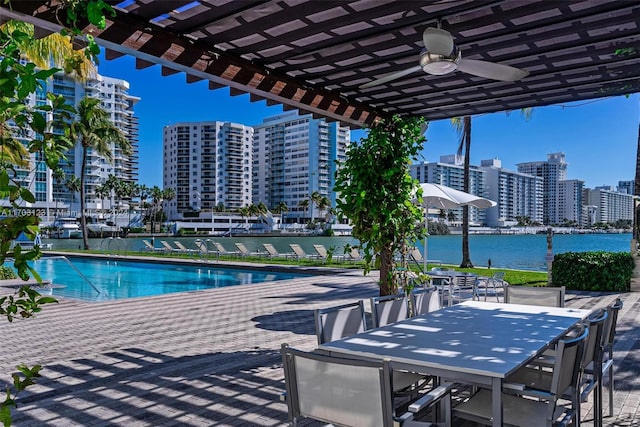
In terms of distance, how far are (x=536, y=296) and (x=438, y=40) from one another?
115 inches

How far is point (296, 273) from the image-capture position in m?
16.6

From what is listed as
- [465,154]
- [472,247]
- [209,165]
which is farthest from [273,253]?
[209,165]

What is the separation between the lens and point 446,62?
3570 mm

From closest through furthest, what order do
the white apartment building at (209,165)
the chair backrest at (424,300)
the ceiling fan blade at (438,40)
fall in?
the ceiling fan blade at (438,40) → the chair backrest at (424,300) → the white apartment building at (209,165)

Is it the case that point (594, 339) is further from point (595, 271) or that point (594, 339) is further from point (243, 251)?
point (243, 251)

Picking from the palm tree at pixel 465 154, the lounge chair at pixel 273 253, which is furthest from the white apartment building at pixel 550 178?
the lounge chair at pixel 273 253

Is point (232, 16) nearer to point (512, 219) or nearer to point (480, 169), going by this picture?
point (480, 169)

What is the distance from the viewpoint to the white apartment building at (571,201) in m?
95.6

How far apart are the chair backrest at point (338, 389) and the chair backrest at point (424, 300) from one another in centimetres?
231

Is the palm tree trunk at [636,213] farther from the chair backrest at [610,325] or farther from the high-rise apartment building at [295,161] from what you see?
the high-rise apartment building at [295,161]

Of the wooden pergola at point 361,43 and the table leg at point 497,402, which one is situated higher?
the wooden pergola at point 361,43

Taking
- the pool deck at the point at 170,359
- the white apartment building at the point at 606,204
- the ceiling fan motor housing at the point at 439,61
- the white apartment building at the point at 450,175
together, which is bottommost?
the pool deck at the point at 170,359

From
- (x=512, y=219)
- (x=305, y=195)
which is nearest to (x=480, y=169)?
(x=512, y=219)

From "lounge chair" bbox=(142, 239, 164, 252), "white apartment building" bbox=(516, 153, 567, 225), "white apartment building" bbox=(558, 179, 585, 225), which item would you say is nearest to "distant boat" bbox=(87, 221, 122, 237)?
"lounge chair" bbox=(142, 239, 164, 252)
